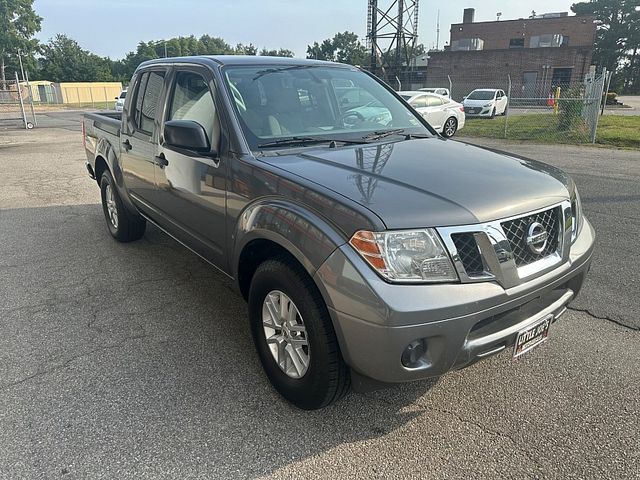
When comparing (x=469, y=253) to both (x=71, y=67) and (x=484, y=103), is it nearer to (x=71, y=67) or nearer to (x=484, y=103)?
(x=484, y=103)

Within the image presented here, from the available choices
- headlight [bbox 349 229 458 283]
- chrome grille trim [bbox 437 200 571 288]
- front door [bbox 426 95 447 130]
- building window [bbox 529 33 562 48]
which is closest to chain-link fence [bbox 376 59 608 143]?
front door [bbox 426 95 447 130]

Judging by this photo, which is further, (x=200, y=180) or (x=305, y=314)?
(x=200, y=180)

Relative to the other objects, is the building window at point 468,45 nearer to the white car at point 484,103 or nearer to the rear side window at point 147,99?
the white car at point 484,103

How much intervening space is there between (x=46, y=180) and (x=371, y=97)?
8040 millimetres

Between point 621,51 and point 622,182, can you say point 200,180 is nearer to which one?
point 622,182

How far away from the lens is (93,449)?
2.40 meters

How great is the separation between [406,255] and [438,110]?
47.6ft

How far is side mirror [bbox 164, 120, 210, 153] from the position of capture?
9.73ft

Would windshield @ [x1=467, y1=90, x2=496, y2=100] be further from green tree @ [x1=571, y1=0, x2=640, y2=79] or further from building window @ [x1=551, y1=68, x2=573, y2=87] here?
green tree @ [x1=571, y1=0, x2=640, y2=79]

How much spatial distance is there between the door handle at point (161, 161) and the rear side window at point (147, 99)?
362mm

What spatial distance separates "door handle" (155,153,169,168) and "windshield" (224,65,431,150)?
882mm

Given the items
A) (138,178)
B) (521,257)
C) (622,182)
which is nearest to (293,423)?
(521,257)

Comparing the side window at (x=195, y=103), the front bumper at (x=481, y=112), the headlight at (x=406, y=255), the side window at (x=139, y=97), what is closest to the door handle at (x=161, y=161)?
the side window at (x=195, y=103)

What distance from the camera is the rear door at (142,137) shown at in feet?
13.5
